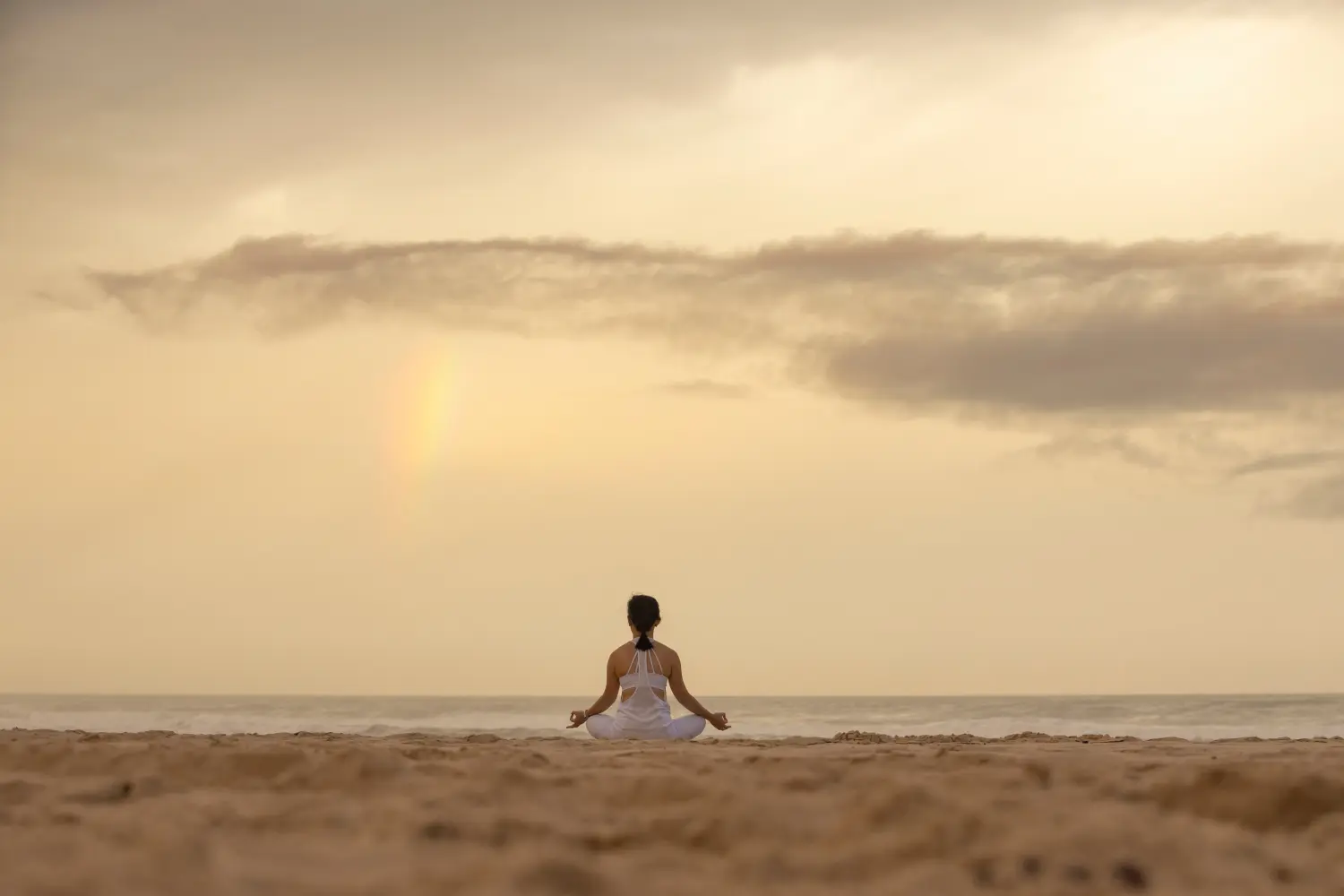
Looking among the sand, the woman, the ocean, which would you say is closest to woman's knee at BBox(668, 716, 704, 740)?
the woman

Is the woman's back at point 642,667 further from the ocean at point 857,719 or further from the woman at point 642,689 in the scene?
the ocean at point 857,719

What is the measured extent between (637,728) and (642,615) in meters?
0.92

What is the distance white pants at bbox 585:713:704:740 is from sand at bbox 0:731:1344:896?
4.81 metres

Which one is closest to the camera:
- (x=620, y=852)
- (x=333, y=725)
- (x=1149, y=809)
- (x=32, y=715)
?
(x=620, y=852)

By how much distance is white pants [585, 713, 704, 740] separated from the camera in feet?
31.8

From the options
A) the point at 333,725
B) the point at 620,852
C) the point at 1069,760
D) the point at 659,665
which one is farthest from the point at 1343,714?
the point at 620,852

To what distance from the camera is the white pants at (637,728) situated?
381 inches

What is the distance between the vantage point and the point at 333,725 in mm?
29266

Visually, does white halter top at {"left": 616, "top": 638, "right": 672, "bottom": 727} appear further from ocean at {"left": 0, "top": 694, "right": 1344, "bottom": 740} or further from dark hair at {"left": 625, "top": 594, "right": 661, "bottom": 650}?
ocean at {"left": 0, "top": 694, "right": 1344, "bottom": 740}

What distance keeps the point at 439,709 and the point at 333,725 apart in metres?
10.5

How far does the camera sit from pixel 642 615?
967cm

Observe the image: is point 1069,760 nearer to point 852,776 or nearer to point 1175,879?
point 852,776

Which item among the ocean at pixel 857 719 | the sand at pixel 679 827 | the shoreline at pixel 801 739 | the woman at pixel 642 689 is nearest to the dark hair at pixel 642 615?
the woman at pixel 642 689

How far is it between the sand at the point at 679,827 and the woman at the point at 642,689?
4748 millimetres
